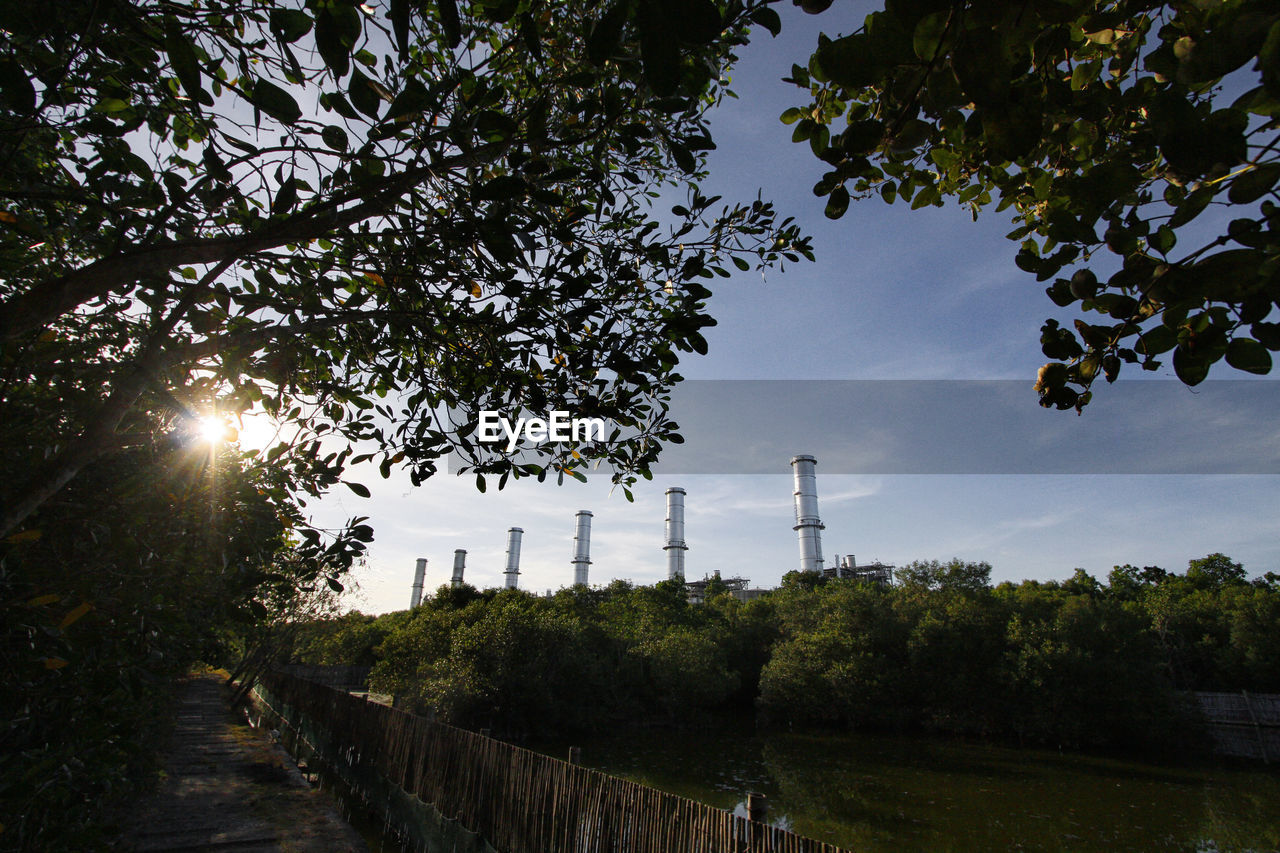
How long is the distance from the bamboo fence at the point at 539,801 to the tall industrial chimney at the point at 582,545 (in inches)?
1488

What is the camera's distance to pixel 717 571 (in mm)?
47625

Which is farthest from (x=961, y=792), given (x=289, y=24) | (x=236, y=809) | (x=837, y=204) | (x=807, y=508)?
(x=807, y=508)

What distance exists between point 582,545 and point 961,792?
36345mm

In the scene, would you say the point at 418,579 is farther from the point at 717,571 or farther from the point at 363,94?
the point at 363,94

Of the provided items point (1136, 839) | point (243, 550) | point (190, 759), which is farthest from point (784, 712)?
point (243, 550)

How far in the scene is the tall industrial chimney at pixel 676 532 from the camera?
42406 millimetres

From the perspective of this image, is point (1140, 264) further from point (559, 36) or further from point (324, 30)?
point (559, 36)

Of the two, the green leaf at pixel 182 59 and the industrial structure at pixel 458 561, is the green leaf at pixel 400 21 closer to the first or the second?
the green leaf at pixel 182 59

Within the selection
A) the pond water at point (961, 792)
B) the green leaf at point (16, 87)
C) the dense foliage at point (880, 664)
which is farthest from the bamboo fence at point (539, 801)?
the dense foliage at point (880, 664)

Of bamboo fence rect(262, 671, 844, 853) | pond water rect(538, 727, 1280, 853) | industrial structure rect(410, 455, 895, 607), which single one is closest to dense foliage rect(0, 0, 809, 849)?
bamboo fence rect(262, 671, 844, 853)

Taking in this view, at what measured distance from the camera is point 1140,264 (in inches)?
38.9

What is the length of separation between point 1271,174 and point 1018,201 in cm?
163

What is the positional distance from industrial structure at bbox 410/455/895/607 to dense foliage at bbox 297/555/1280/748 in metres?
11.9

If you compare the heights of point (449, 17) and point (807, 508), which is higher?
point (807, 508)
